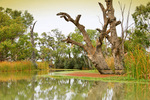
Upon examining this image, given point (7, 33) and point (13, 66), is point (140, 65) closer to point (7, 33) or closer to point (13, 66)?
point (13, 66)

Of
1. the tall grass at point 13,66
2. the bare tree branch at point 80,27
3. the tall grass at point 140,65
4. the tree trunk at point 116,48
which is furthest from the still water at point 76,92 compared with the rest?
the tall grass at point 13,66

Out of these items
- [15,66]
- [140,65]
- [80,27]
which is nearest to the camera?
[140,65]

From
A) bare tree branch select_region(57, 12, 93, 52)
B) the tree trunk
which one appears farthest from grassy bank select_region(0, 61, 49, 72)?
the tree trunk

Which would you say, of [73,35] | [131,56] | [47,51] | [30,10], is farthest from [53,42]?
[131,56]

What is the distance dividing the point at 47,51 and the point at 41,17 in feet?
37.4

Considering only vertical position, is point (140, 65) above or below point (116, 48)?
below

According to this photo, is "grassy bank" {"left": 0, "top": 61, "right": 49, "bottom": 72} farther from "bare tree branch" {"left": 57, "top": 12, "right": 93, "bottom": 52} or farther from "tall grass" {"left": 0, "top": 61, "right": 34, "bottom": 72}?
"bare tree branch" {"left": 57, "top": 12, "right": 93, "bottom": 52}

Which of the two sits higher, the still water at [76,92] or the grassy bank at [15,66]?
the grassy bank at [15,66]

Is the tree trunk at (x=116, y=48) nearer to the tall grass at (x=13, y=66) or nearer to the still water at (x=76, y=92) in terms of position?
the still water at (x=76, y=92)

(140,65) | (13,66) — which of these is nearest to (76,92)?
(140,65)

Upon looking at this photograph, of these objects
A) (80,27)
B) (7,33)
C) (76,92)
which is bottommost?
(76,92)

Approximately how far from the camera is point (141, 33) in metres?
25.1

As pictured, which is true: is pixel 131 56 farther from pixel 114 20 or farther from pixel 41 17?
pixel 41 17

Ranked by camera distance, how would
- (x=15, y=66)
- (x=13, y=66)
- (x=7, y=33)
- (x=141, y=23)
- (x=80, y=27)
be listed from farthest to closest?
(x=141, y=23), (x=7, y=33), (x=15, y=66), (x=13, y=66), (x=80, y=27)
